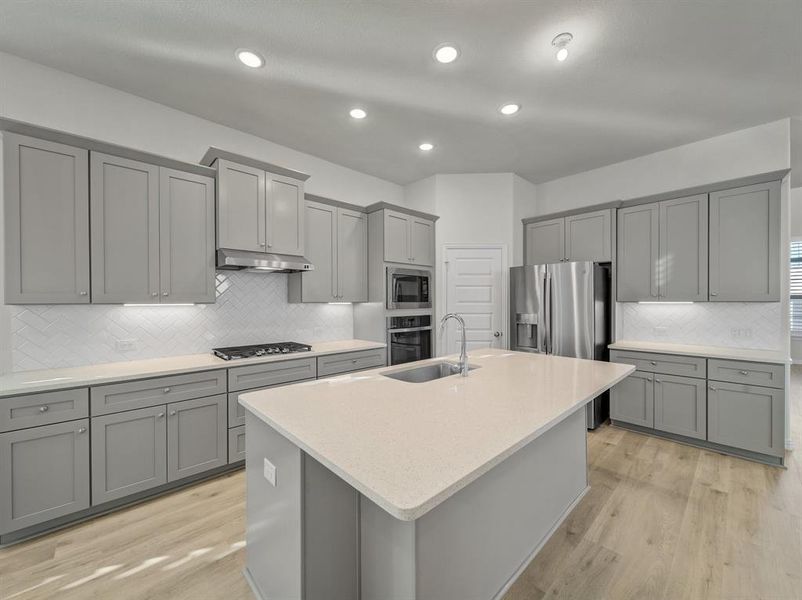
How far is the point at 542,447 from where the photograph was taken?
1889mm

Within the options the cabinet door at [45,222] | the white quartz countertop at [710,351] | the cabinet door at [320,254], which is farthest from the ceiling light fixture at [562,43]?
the cabinet door at [45,222]

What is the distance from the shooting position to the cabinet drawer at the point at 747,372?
2.80 metres

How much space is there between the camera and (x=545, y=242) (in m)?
4.41

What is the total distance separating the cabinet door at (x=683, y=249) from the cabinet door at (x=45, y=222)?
498 cm

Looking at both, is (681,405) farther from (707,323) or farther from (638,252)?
(638,252)

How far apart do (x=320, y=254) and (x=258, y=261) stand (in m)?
0.82

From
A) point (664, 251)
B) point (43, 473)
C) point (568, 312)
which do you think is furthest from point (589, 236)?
point (43, 473)

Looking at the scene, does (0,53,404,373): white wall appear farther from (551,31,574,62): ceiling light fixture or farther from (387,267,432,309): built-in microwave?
(551,31,574,62): ceiling light fixture

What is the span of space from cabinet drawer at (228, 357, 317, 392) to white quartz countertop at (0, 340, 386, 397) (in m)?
0.05

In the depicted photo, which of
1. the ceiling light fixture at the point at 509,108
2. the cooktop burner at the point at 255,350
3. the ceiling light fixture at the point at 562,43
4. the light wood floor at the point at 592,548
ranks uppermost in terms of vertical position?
the ceiling light fixture at the point at 509,108

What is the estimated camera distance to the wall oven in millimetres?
3812

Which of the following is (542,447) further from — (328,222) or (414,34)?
(328,222)

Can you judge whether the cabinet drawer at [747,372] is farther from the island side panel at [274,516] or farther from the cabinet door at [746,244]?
the island side panel at [274,516]

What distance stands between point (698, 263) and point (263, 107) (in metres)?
4.30
